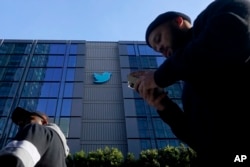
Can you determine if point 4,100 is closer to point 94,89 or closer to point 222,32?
point 94,89

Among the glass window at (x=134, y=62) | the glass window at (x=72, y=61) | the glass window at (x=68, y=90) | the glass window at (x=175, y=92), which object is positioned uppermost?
the glass window at (x=72, y=61)

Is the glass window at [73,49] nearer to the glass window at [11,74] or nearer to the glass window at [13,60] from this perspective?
the glass window at [13,60]

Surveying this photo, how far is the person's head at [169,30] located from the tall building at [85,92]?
17.5 m

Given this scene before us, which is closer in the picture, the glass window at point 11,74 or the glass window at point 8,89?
the glass window at point 8,89

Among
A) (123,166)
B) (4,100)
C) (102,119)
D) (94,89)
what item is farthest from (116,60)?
(123,166)

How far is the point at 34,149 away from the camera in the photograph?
72.0 inches

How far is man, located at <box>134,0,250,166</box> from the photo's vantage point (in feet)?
3.99

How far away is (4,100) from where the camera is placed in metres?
21.6

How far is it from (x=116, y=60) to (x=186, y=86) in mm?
25418

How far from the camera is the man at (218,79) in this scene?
121 centimetres

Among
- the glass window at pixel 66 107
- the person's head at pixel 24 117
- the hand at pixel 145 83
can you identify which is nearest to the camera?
the hand at pixel 145 83

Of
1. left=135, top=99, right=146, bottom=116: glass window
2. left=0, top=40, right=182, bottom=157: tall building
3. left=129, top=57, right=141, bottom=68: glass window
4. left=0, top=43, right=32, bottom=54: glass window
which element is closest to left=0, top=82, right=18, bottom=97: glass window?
left=0, top=40, right=182, bottom=157: tall building

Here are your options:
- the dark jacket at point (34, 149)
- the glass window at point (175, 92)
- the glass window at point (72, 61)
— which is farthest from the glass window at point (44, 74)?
the dark jacket at point (34, 149)

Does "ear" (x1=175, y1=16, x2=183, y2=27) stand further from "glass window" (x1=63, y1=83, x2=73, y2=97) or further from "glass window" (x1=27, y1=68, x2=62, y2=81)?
"glass window" (x1=27, y1=68, x2=62, y2=81)
